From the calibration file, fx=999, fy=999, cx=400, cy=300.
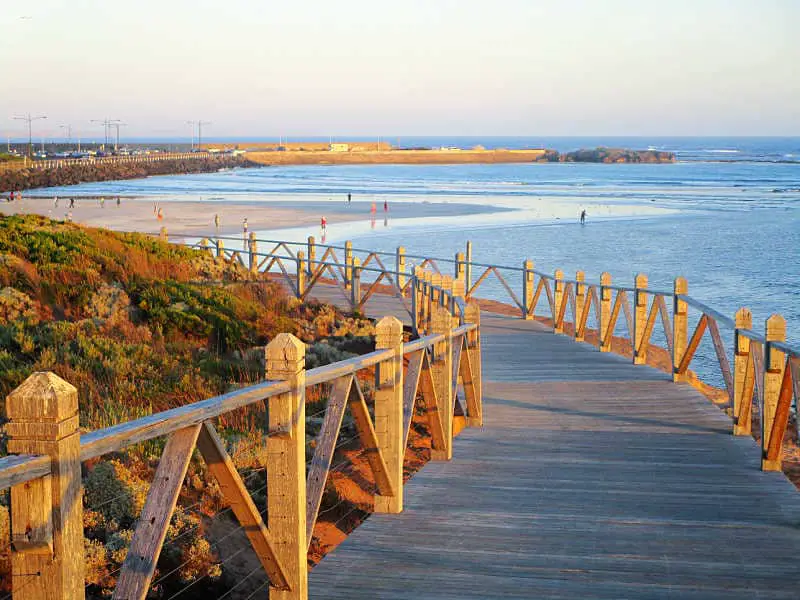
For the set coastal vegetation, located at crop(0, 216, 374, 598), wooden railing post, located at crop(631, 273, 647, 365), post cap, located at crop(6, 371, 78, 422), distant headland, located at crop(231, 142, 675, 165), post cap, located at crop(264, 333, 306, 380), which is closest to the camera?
post cap, located at crop(6, 371, 78, 422)

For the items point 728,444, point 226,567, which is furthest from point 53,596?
point 728,444

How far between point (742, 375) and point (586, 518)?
122 inches

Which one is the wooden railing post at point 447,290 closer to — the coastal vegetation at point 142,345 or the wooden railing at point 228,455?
the coastal vegetation at point 142,345

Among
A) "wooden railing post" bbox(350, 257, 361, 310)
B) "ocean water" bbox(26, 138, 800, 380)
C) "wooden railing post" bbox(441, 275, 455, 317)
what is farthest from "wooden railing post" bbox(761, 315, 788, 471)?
"wooden railing post" bbox(350, 257, 361, 310)

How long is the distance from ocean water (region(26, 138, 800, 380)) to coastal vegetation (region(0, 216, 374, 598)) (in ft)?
25.2

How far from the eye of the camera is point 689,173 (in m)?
107

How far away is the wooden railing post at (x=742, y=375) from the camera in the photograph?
26.9ft

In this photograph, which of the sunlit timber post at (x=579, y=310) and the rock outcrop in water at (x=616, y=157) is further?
the rock outcrop in water at (x=616, y=157)

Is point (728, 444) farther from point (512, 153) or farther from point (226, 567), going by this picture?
point (512, 153)

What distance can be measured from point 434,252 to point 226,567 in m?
27.9

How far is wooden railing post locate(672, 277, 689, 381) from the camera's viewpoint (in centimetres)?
1130

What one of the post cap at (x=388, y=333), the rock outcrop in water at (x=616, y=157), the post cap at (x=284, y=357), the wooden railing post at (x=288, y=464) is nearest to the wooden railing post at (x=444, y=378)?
the post cap at (x=388, y=333)

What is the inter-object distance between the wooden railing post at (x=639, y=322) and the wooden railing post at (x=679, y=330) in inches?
42.3

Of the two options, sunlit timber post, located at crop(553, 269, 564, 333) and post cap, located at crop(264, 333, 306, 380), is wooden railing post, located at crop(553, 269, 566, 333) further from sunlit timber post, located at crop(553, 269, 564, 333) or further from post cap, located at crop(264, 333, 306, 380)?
post cap, located at crop(264, 333, 306, 380)
